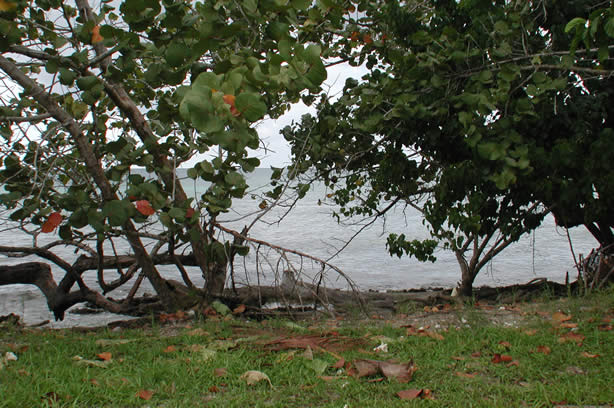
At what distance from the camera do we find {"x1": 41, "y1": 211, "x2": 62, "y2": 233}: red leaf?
12.1ft

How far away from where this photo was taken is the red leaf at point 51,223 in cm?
370

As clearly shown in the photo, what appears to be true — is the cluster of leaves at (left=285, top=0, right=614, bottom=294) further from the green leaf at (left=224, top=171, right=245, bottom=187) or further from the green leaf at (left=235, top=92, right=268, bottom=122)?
the green leaf at (left=235, top=92, right=268, bottom=122)

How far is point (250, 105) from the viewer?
1850 mm

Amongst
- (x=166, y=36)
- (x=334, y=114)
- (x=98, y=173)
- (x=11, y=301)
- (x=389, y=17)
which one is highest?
(x=389, y=17)

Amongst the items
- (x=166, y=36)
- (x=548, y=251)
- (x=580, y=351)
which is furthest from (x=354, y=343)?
(x=548, y=251)

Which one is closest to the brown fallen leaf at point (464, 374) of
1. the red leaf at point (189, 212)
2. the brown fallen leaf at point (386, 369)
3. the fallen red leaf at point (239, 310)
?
the brown fallen leaf at point (386, 369)

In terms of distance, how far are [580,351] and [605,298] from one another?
1889 mm

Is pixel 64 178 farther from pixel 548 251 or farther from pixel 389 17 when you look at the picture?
pixel 548 251

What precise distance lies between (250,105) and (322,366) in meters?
1.67

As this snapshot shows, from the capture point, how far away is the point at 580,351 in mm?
3328

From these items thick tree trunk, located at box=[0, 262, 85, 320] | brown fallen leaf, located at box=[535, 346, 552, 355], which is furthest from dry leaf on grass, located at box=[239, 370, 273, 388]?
thick tree trunk, located at box=[0, 262, 85, 320]

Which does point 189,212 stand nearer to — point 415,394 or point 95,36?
point 95,36

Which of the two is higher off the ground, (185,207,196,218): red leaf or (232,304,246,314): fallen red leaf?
(185,207,196,218): red leaf

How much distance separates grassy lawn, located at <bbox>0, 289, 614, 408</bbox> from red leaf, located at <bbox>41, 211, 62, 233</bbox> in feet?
2.55
